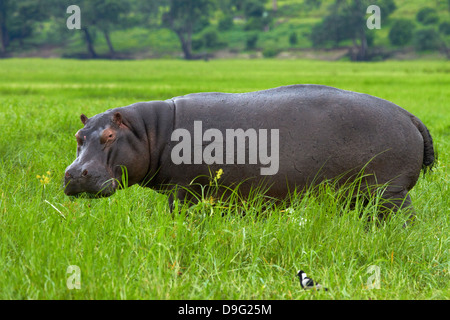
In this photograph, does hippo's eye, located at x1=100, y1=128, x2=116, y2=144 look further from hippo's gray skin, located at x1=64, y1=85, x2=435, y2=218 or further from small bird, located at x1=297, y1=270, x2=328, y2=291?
small bird, located at x1=297, y1=270, x2=328, y2=291

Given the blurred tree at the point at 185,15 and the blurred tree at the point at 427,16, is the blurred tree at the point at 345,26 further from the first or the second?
the blurred tree at the point at 185,15

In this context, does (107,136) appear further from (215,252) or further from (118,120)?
(215,252)

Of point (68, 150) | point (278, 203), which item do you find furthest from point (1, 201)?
point (68, 150)

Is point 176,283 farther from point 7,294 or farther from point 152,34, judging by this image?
point 152,34

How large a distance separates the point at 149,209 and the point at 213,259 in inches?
42.2

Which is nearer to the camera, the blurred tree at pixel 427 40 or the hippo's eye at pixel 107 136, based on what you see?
the hippo's eye at pixel 107 136

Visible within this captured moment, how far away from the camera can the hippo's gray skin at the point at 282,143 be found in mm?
3633

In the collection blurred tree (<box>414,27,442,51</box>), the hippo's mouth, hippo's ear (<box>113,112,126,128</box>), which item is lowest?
blurred tree (<box>414,27,442,51</box>)

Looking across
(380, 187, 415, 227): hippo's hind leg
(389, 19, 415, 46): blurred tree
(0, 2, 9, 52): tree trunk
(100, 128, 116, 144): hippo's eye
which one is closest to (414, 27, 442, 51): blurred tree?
(389, 19, 415, 46): blurred tree

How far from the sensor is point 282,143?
3719mm

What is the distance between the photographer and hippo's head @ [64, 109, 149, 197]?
3.46 metres

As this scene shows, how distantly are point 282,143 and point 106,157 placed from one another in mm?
1135

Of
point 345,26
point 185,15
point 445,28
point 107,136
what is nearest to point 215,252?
point 107,136

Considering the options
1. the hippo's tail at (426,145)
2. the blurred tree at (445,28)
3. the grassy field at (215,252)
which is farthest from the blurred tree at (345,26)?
the grassy field at (215,252)
